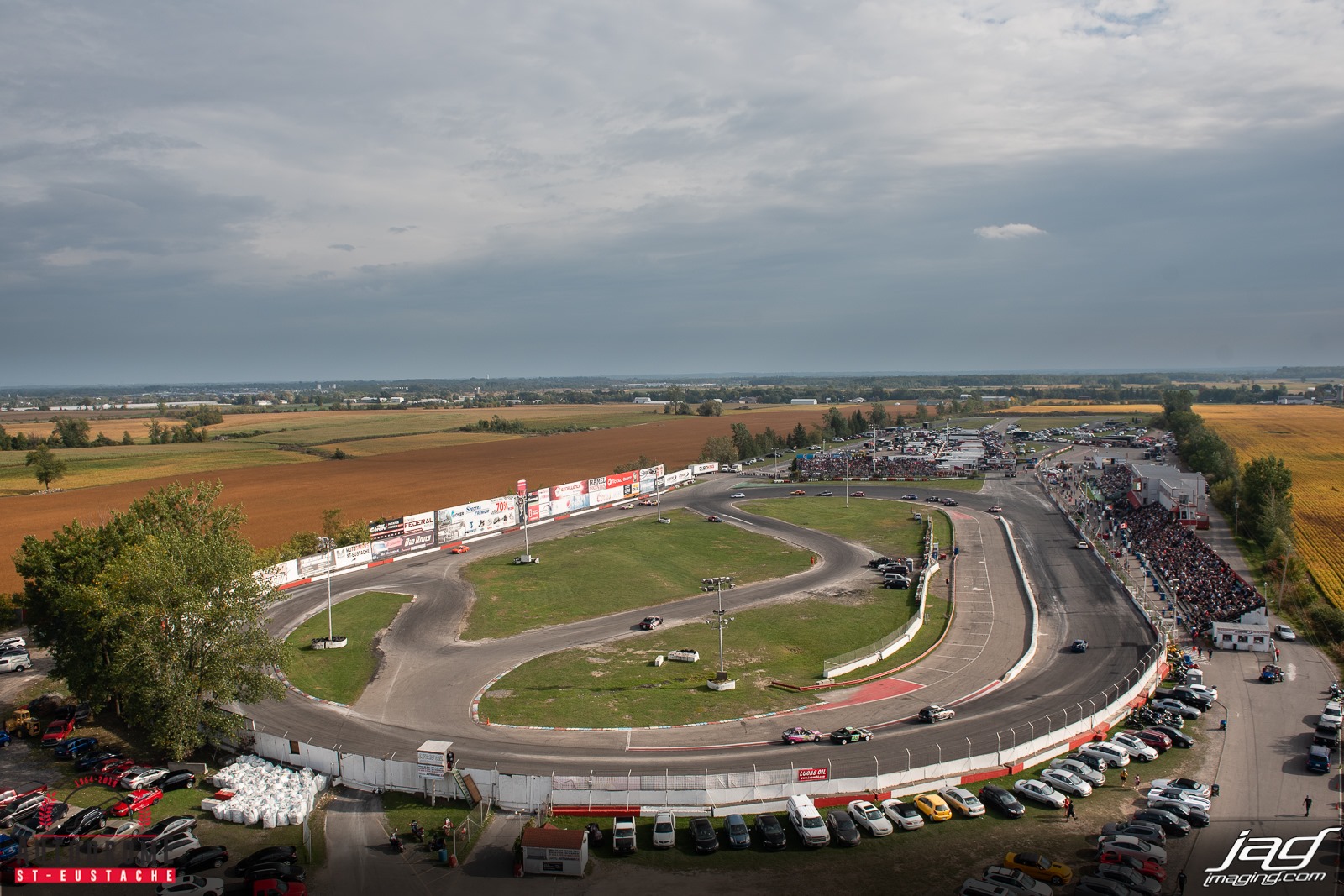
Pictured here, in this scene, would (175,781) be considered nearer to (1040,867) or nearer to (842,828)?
(842,828)

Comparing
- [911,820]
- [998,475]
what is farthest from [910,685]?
[998,475]

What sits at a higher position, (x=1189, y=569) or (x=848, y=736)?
(x=1189, y=569)

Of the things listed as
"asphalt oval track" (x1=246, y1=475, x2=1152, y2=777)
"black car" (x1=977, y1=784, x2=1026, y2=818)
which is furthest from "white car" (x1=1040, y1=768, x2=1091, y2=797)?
"asphalt oval track" (x1=246, y1=475, x2=1152, y2=777)

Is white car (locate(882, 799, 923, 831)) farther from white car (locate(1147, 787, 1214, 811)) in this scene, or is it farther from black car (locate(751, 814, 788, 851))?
white car (locate(1147, 787, 1214, 811))

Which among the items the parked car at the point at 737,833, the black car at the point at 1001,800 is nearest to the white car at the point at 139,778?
the parked car at the point at 737,833

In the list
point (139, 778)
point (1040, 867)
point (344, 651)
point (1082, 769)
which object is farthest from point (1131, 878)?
point (344, 651)
